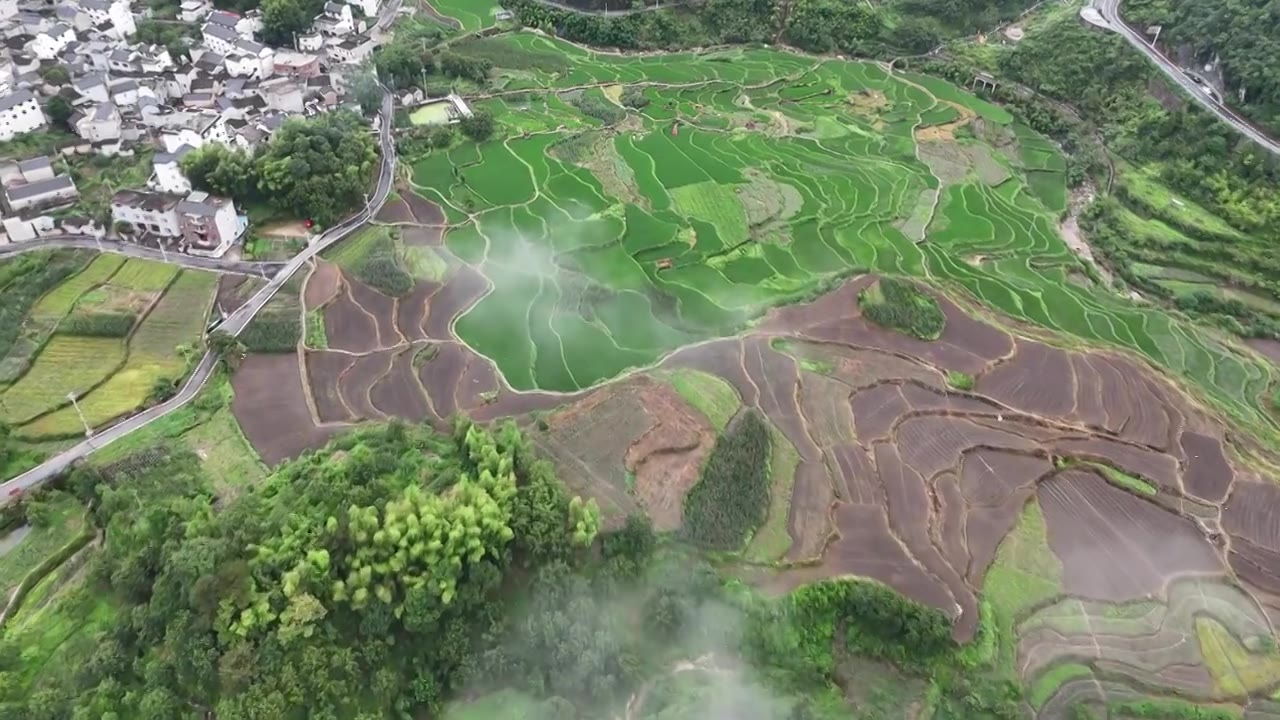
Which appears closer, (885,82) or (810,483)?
(810,483)

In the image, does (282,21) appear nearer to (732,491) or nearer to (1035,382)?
(732,491)

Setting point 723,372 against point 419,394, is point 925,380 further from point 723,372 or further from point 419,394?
point 419,394

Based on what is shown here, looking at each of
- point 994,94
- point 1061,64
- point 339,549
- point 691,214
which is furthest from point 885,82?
point 339,549

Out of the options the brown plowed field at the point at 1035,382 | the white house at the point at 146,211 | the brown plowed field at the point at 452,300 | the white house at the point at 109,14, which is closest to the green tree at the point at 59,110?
the white house at the point at 109,14

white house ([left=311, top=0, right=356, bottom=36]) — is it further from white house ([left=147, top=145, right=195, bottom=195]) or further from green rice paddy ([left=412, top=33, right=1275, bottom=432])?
white house ([left=147, top=145, right=195, bottom=195])

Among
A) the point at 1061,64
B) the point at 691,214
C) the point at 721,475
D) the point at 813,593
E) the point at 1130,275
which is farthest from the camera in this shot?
the point at 1061,64

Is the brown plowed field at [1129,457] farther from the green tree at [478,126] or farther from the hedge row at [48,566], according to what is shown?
the green tree at [478,126]
